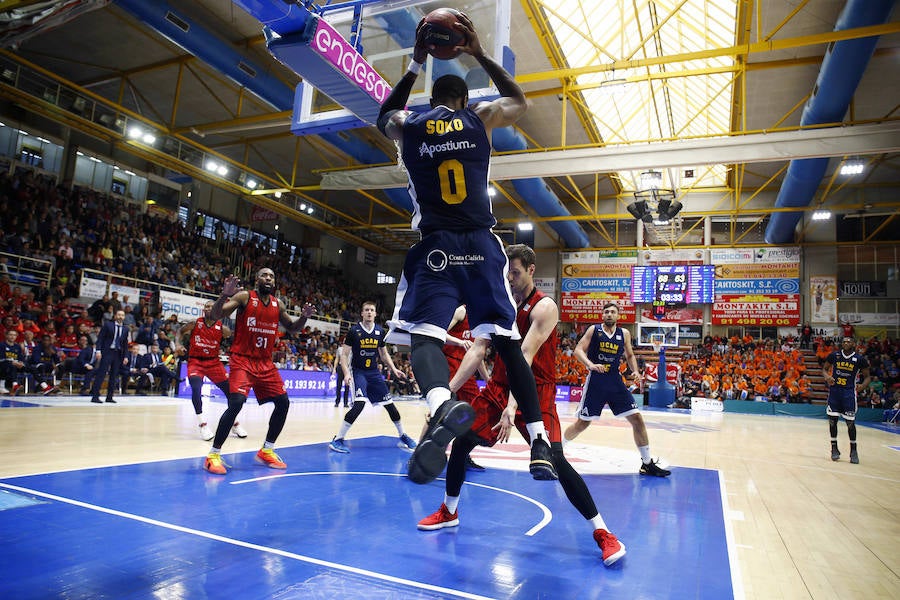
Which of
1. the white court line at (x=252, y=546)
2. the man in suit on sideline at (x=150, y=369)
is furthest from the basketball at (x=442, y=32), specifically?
the man in suit on sideline at (x=150, y=369)

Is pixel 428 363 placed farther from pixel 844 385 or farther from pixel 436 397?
pixel 844 385

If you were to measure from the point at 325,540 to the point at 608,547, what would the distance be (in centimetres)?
170

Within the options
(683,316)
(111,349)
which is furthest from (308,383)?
(683,316)

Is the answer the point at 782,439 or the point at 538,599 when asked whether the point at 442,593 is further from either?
the point at 782,439

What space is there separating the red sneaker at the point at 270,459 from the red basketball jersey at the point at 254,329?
0.99 m

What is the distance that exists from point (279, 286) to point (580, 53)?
15817 mm

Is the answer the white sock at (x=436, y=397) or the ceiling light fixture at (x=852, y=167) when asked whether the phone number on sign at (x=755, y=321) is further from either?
the white sock at (x=436, y=397)

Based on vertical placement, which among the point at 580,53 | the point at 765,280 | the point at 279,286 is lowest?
the point at 279,286

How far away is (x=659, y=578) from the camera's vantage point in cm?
318

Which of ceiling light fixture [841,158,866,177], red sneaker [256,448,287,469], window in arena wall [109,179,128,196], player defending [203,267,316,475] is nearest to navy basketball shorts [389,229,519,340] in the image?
player defending [203,267,316,475]

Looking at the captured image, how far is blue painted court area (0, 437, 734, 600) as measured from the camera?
2.71 meters

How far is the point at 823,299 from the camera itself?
2680cm

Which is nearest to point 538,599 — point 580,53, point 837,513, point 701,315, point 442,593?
point 442,593

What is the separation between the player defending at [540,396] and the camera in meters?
3.52
